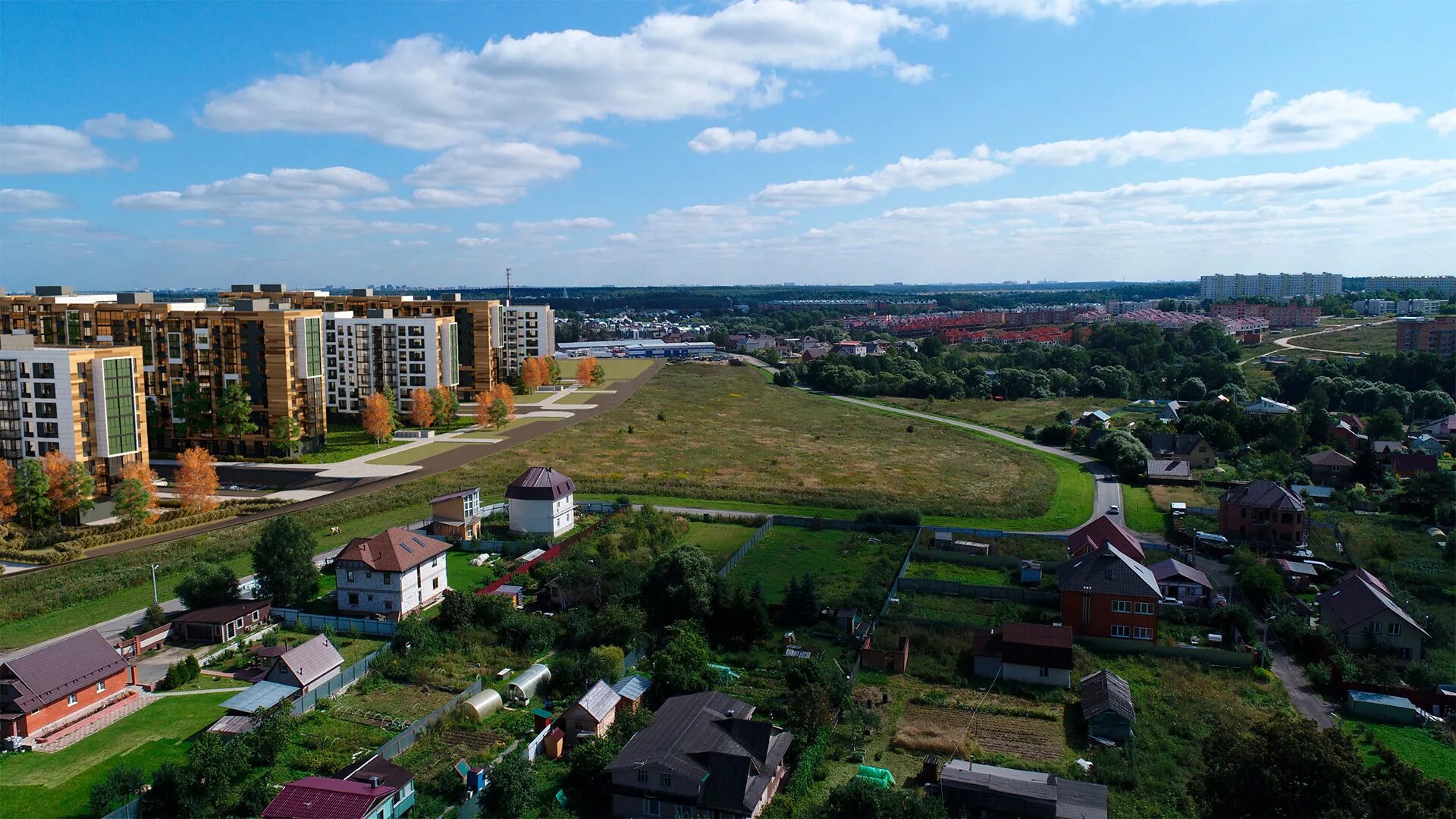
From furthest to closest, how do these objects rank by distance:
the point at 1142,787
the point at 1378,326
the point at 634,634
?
1. the point at 1378,326
2. the point at 634,634
3. the point at 1142,787

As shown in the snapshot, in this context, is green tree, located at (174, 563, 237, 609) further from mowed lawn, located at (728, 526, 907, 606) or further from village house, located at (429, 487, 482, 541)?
mowed lawn, located at (728, 526, 907, 606)

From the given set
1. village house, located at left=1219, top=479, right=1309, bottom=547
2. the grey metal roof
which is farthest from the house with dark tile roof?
village house, located at left=1219, top=479, right=1309, bottom=547

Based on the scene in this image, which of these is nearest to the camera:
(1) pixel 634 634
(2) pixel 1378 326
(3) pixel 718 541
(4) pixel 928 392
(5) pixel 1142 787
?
(5) pixel 1142 787

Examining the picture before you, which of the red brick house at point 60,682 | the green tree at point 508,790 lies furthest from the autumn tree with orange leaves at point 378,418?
the green tree at point 508,790

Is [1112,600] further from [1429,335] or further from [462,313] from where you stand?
[1429,335]

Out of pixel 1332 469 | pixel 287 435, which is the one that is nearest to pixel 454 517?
pixel 287 435

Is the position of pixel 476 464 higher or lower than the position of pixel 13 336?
lower

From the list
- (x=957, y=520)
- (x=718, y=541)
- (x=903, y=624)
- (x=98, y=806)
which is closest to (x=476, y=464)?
(x=718, y=541)

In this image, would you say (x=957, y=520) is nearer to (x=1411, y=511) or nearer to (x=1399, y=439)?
(x=1411, y=511)
